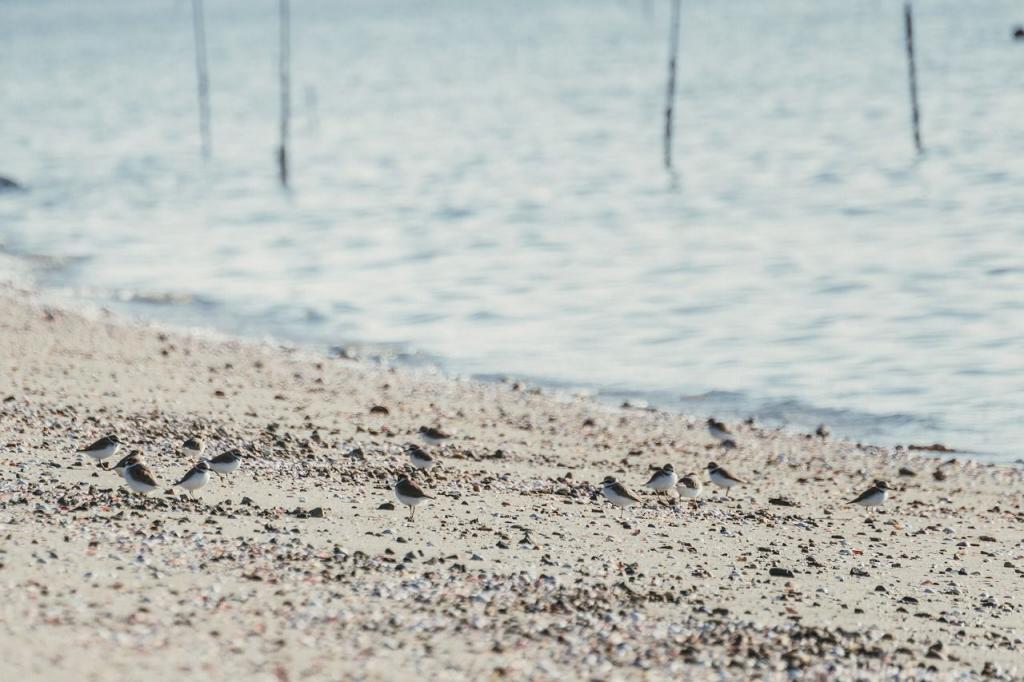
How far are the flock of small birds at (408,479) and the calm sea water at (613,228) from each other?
456cm

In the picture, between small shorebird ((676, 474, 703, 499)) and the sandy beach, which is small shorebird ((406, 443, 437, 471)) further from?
small shorebird ((676, 474, 703, 499))

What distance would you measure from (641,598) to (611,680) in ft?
5.04

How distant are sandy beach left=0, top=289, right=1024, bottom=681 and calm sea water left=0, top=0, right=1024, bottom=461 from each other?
12.9 ft

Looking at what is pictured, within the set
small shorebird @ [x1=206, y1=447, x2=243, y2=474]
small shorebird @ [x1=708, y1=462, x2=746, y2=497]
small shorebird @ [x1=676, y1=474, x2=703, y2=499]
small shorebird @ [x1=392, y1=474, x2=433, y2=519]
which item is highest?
small shorebird @ [x1=392, y1=474, x2=433, y2=519]

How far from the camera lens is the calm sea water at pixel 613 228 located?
20.8 meters

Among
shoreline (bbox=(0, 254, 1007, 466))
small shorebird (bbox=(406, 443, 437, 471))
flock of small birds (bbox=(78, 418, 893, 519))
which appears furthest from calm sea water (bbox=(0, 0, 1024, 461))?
small shorebird (bbox=(406, 443, 437, 471))

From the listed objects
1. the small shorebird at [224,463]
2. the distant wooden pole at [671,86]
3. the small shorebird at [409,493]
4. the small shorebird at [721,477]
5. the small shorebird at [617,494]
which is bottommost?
the distant wooden pole at [671,86]

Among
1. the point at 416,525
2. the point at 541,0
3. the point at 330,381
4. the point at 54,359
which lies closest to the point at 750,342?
the point at 330,381

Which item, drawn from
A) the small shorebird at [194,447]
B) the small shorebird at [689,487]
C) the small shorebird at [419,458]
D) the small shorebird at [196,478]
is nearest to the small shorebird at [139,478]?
the small shorebird at [196,478]

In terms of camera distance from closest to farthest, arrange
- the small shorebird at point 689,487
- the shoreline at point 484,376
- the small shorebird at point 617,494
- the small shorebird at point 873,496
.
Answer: the small shorebird at point 617,494 < the small shorebird at point 689,487 < the small shorebird at point 873,496 < the shoreline at point 484,376

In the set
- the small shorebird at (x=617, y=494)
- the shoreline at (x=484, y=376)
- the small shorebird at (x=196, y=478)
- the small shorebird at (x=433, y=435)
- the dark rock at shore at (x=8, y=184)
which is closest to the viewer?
the small shorebird at (x=196, y=478)

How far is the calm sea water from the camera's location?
20.8 m

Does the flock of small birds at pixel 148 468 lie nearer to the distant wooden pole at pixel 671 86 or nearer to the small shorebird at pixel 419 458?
the small shorebird at pixel 419 458

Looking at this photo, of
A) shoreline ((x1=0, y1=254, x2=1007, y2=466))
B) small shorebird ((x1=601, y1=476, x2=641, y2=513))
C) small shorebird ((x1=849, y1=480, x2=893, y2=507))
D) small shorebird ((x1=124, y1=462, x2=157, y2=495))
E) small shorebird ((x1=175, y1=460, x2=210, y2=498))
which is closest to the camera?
small shorebird ((x1=124, y1=462, x2=157, y2=495))
